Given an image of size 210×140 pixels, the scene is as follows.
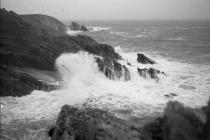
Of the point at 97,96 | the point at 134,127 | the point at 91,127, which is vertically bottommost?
the point at 97,96

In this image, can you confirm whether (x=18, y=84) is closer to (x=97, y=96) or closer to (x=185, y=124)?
(x=97, y=96)

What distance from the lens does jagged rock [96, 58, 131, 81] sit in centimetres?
2110

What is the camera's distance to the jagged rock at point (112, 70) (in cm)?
2110

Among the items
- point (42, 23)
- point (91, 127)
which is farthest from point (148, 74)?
point (42, 23)

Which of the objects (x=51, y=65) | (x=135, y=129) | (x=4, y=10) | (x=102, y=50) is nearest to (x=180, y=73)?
(x=102, y=50)

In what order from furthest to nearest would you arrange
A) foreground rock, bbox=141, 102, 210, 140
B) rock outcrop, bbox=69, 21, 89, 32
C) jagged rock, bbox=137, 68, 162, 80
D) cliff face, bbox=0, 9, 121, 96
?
rock outcrop, bbox=69, 21, 89, 32 → jagged rock, bbox=137, 68, 162, 80 → cliff face, bbox=0, 9, 121, 96 → foreground rock, bbox=141, 102, 210, 140

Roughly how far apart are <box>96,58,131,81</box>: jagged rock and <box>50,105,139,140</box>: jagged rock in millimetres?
11476

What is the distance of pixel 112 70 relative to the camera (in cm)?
2169

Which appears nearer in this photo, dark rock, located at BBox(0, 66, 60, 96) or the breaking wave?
the breaking wave

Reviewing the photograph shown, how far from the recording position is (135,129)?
8781 mm

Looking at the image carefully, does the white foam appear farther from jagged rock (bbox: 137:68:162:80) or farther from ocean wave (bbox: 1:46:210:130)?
jagged rock (bbox: 137:68:162:80)

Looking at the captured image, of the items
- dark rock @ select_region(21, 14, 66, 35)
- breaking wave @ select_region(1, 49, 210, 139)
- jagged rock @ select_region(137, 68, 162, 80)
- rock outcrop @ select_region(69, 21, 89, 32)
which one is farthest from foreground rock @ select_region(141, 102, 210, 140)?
rock outcrop @ select_region(69, 21, 89, 32)

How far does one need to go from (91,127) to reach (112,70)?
1381 centimetres

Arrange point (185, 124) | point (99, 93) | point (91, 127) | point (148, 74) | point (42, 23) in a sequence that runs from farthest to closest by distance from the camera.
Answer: point (42, 23) < point (148, 74) < point (99, 93) < point (91, 127) < point (185, 124)
